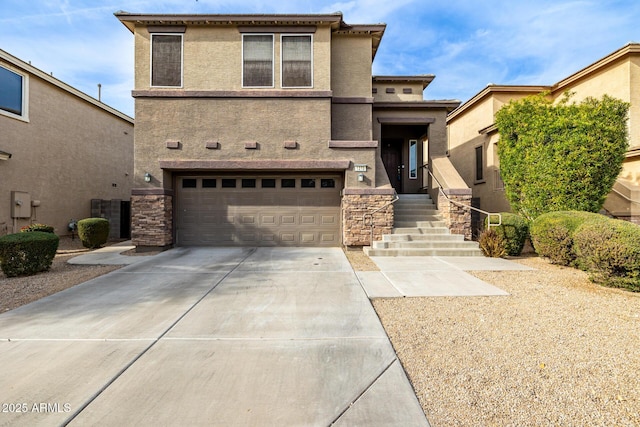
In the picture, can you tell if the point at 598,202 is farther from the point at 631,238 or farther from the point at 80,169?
the point at 80,169

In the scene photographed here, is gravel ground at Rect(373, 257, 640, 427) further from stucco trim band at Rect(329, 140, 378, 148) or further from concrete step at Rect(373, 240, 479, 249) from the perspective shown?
stucco trim band at Rect(329, 140, 378, 148)

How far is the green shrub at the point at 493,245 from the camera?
329 inches

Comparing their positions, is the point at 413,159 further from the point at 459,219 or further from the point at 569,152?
the point at 569,152

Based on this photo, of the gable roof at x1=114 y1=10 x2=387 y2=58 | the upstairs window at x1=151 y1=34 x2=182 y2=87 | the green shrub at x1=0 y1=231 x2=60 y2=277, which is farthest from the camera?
the upstairs window at x1=151 y1=34 x2=182 y2=87

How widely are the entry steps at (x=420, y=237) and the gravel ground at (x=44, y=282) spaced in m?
6.89

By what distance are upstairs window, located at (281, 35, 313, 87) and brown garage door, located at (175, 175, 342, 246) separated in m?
3.19

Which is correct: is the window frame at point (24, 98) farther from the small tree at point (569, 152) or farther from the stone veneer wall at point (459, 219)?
the small tree at point (569, 152)

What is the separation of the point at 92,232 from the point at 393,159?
479 inches

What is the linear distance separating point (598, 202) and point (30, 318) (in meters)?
12.4

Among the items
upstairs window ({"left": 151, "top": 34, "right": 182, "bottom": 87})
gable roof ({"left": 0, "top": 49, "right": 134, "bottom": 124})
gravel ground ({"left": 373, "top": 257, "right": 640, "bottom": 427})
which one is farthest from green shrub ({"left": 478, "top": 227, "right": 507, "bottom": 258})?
gable roof ({"left": 0, "top": 49, "right": 134, "bottom": 124})

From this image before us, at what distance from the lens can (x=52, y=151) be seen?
1201 centimetres

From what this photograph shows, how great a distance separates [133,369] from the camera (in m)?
2.87

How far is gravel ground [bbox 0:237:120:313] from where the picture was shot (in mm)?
4964

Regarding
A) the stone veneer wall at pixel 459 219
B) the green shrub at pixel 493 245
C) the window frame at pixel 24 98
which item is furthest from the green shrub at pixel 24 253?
the green shrub at pixel 493 245
